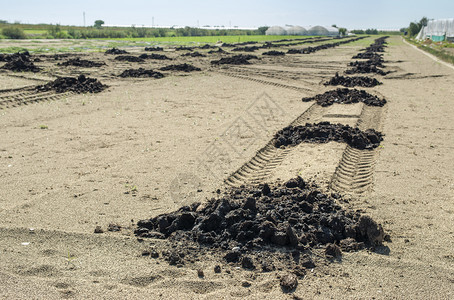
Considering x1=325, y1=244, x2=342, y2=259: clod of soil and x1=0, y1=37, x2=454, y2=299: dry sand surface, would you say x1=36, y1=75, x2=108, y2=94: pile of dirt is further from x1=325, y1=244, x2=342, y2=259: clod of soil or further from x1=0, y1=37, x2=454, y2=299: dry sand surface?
x1=325, y1=244, x2=342, y2=259: clod of soil

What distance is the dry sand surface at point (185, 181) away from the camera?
4.49 metres

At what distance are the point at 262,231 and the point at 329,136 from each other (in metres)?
5.44

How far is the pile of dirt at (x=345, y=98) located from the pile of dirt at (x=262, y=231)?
9.66 m

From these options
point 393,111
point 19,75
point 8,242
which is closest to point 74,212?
point 8,242

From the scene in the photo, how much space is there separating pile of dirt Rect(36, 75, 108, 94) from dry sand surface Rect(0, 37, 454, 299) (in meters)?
0.87

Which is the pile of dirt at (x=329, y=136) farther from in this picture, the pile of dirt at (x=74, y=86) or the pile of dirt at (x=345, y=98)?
the pile of dirt at (x=74, y=86)

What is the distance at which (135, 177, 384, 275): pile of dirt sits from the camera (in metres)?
4.97

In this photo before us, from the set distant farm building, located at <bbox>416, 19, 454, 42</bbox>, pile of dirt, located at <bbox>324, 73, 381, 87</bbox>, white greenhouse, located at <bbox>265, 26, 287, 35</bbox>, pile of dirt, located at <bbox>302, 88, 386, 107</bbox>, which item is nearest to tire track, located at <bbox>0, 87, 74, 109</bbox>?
pile of dirt, located at <bbox>302, 88, 386, 107</bbox>

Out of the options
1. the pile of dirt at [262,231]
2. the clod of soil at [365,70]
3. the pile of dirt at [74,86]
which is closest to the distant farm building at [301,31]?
the clod of soil at [365,70]

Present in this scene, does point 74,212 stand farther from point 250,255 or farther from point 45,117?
point 45,117

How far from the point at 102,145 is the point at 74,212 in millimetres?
3824

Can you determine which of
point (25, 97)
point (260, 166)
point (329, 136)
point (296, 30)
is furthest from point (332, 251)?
point (296, 30)

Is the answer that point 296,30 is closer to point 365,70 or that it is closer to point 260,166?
point 365,70

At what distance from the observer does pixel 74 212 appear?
6.30 m
